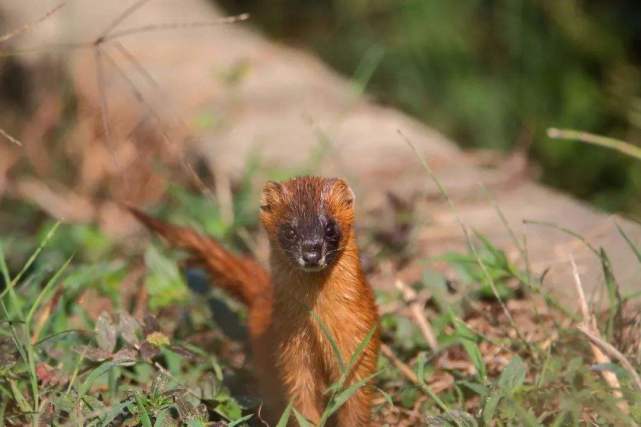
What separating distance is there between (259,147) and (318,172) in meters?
0.37

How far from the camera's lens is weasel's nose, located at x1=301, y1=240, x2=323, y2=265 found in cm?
293

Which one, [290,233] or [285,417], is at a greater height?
[290,233]

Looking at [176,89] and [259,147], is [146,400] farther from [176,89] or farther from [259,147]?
[176,89]

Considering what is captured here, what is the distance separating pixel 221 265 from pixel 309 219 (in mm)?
941

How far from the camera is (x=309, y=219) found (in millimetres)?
3031

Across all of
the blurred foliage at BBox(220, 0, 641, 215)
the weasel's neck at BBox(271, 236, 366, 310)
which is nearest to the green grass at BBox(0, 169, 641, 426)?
the weasel's neck at BBox(271, 236, 366, 310)

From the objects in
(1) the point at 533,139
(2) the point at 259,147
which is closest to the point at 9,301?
(2) the point at 259,147

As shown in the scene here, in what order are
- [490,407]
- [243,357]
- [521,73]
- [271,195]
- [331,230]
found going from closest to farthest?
[490,407] → [331,230] → [271,195] → [243,357] → [521,73]

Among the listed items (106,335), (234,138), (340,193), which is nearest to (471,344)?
(340,193)

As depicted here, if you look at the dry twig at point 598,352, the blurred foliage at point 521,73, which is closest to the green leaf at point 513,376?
the dry twig at point 598,352

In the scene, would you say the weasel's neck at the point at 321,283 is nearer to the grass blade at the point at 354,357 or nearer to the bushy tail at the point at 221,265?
the grass blade at the point at 354,357

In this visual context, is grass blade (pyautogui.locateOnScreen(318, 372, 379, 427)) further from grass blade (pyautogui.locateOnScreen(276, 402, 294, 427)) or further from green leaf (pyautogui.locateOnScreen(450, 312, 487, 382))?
green leaf (pyautogui.locateOnScreen(450, 312, 487, 382))

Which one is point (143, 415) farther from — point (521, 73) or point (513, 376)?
point (521, 73)

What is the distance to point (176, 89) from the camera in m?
6.81
